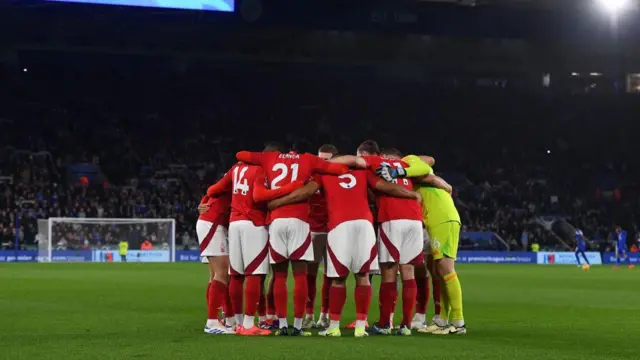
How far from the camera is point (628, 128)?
57406 mm

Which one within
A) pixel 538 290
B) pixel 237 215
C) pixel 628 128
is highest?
pixel 628 128

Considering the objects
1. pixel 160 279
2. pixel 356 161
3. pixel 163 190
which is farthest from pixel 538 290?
pixel 163 190

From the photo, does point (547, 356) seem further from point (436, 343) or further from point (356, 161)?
point (356, 161)

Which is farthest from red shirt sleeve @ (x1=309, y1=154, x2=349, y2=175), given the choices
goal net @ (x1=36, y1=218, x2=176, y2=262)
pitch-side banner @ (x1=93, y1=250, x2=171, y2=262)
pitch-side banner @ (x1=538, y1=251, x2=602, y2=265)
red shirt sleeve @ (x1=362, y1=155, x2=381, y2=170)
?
pitch-side banner @ (x1=538, y1=251, x2=602, y2=265)

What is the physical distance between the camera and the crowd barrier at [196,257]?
44812 millimetres

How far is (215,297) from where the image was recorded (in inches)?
475

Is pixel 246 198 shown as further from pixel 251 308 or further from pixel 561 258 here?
pixel 561 258

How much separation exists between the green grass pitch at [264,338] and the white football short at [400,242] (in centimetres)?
95

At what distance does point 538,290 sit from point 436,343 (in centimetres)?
1386

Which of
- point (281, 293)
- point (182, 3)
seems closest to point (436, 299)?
point (281, 293)

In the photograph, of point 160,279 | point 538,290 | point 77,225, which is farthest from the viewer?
point 77,225

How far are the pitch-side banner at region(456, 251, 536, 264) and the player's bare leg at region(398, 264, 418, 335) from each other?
1476 inches

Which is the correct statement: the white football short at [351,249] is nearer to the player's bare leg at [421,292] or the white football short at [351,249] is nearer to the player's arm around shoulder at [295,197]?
the player's arm around shoulder at [295,197]

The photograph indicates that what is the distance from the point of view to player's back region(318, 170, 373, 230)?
11.6 metres
